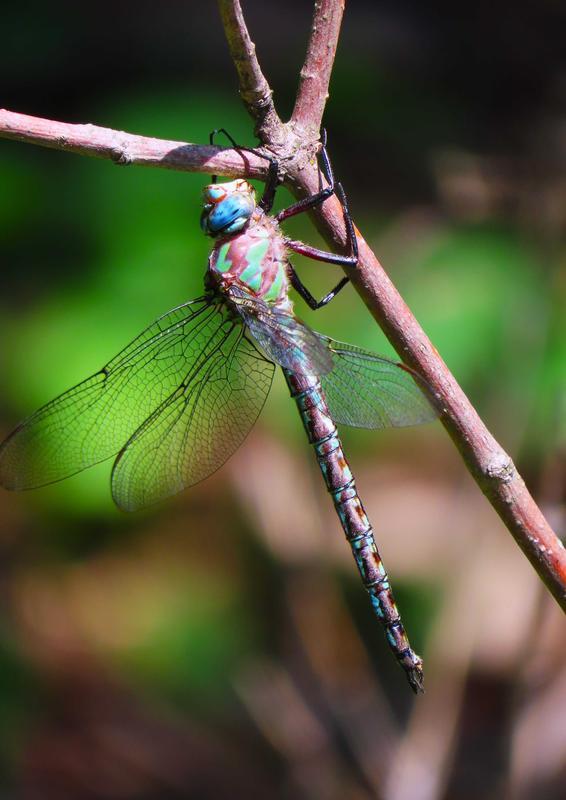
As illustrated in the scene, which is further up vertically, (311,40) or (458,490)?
(311,40)

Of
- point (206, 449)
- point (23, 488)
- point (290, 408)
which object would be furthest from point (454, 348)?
point (23, 488)

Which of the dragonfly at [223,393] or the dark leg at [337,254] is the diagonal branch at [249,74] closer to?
the dark leg at [337,254]

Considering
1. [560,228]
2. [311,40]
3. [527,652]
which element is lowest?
[527,652]

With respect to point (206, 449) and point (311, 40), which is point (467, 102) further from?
point (311, 40)

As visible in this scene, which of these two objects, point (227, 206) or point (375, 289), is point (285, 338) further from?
point (375, 289)

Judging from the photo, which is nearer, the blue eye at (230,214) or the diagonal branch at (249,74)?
the diagonal branch at (249,74)

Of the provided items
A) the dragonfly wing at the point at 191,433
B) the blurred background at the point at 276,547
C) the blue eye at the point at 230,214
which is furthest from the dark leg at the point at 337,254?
the blurred background at the point at 276,547

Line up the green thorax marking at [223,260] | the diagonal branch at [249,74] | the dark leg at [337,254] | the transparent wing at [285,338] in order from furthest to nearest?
the green thorax marking at [223,260], the transparent wing at [285,338], the dark leg at [337,254], the diagonal branch at [249,74]

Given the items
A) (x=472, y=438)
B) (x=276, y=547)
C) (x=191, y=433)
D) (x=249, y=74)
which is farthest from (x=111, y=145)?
(x=276, y=547)
